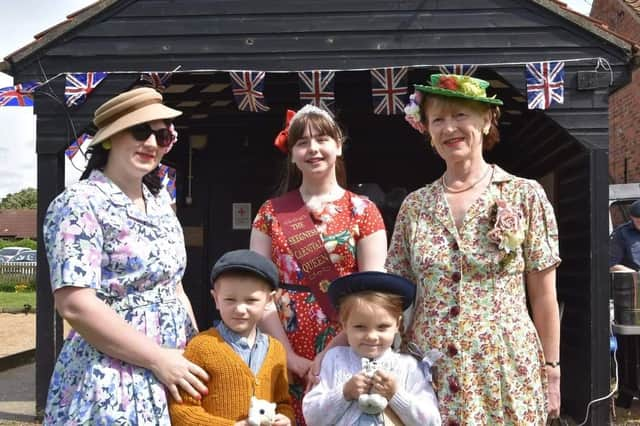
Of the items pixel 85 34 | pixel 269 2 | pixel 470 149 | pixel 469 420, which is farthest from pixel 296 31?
pixel 469 420

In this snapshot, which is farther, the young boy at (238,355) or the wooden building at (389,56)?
the wooden building at (389,56)

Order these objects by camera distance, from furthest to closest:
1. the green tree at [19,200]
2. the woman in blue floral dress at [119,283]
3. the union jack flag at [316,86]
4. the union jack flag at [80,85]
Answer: the green tree at [19,200], the union jack flag at [316,86], the union jack flag at [80,85], the woman in blue floral dress at [119,283]

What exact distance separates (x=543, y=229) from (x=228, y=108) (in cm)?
657

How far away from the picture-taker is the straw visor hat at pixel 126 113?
6.88ft

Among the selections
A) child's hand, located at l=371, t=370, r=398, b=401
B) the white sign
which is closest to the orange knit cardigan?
child's hand, located at l=371, t=370, r=398, b=401

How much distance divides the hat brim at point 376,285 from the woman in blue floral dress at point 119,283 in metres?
0.53

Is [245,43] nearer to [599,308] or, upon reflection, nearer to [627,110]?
[599,308]

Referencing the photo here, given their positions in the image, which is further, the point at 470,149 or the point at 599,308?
the point at 599,308

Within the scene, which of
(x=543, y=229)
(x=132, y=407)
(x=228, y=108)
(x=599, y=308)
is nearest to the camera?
(x=132, y=407)

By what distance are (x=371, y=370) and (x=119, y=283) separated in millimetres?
834

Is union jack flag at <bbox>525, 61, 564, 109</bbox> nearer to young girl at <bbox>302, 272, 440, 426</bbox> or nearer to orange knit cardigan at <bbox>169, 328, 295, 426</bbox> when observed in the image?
young girl at <bbox>302, 272, 440, 426</bbox>

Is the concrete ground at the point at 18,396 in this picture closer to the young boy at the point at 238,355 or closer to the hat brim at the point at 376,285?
the young boy at the point at 238,355

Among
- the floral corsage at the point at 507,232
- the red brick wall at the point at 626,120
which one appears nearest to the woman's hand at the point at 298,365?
the floral corsage at the point at 507,232

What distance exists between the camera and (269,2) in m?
5.89
